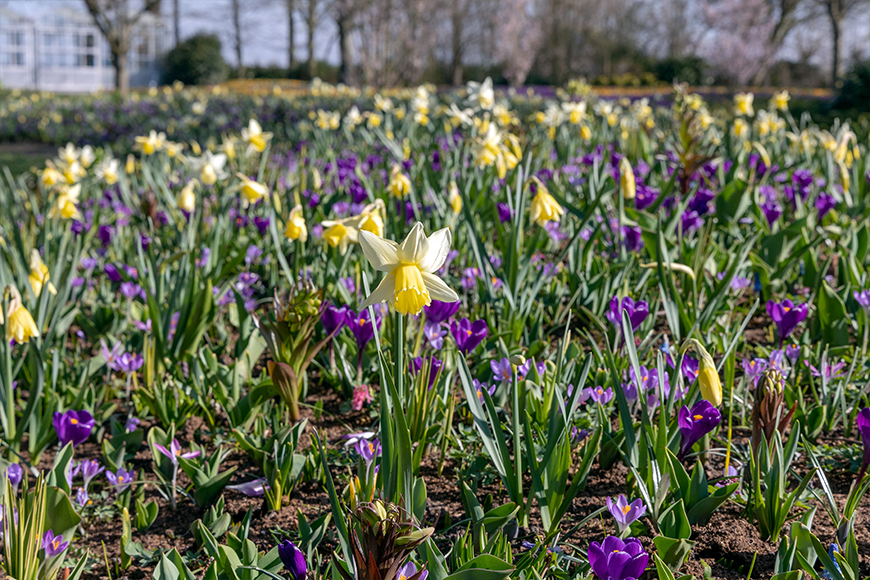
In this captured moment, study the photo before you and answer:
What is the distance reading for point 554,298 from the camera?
7.97 ft

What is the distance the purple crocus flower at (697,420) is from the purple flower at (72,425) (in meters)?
1.29

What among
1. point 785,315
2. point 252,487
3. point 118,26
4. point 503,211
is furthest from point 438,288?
point 118,26

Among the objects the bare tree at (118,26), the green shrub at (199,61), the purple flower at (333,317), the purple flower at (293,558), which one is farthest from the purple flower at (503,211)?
the green shrub at (199,61)

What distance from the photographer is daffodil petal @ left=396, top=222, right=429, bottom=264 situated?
39.9 inches

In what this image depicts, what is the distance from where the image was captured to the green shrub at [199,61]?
2717 cm

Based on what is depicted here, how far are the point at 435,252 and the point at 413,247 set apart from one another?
41 millimetres

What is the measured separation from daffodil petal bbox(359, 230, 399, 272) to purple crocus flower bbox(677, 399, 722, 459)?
0.70 m

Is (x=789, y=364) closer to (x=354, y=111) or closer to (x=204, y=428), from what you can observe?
(x=204, y=428)

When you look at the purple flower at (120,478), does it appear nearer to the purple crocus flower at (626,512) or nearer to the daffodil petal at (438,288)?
the daffodil petal at (438,288)

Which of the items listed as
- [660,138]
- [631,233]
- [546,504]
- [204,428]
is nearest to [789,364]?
[631,233]

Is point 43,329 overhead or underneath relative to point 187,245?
underneath

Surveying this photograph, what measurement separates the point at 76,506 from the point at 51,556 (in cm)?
31

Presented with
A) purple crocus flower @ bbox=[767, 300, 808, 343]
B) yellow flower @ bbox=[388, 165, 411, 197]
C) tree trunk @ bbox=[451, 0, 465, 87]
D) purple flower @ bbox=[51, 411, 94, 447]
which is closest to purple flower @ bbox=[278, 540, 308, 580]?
purple flower @ bbox=[51, 411, 94, 447]

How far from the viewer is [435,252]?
1057 millimetres
